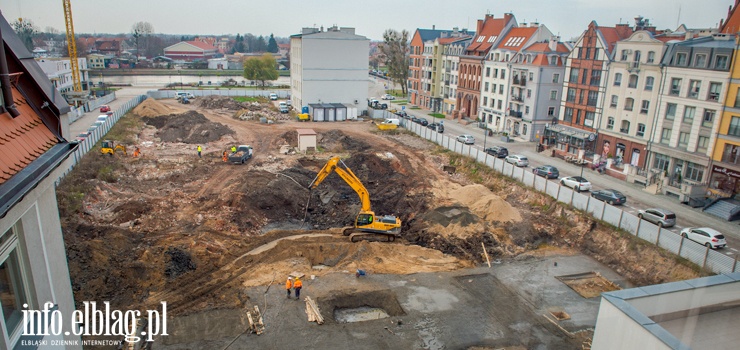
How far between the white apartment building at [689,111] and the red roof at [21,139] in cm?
2976

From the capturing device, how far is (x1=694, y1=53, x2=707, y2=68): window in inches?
1051

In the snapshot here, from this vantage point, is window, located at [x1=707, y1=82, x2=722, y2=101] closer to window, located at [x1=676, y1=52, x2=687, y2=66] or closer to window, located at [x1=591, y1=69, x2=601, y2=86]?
window, located at [x1=676, y1=52, x2=687, y2=66]

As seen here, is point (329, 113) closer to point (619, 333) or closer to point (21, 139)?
point (619, 333)

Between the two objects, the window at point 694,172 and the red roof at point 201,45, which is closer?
the window at point 694,172

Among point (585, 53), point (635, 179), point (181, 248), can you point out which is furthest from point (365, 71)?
point (181, 248)

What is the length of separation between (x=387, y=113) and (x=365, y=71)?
591 centimetres

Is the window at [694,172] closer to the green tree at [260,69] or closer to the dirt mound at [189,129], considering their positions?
the dirt mound at [189,129]

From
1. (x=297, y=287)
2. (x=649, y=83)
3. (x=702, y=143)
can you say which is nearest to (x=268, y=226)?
(x=297, y=287)

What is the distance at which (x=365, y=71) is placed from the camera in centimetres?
5534

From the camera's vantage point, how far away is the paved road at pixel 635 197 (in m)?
22.2

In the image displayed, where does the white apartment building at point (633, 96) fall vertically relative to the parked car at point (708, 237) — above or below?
above

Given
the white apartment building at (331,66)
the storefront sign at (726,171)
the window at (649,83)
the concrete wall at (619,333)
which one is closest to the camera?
the concrete wall at (619,333)

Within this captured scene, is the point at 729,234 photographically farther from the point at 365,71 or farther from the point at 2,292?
the point at 365,71

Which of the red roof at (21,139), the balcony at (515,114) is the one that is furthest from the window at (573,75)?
the red roof at (21,139)
